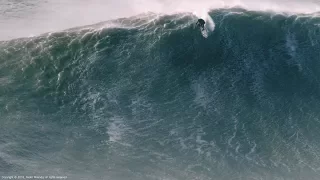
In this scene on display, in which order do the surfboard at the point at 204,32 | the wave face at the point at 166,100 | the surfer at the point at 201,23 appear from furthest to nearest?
the surfer at the point at 201,23 → the surfboard at the point at 204,32 → the wave face at the point at 166,100

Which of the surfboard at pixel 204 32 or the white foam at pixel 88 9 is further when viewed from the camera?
the white foam at pixel 88 9

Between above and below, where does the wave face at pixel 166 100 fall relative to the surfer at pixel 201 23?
below

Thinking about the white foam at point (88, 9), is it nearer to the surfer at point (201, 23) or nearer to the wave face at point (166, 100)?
the wave face at point (166, 100)

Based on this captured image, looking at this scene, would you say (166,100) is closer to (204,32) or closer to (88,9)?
(204,32)

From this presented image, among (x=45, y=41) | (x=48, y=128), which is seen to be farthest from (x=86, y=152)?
(x=45, y=41)

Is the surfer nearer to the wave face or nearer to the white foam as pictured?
the wave face

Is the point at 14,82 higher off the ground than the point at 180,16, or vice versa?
the point at 180,16

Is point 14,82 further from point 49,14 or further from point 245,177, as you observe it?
point 245,177

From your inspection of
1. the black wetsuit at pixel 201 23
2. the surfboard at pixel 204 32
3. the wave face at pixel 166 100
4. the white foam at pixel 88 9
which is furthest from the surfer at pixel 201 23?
the white foam at pixel 88 9
